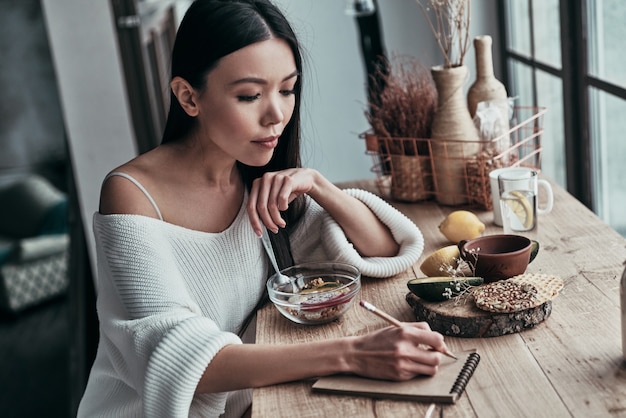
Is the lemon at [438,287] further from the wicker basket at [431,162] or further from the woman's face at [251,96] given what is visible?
the wicker basket at [431,162]

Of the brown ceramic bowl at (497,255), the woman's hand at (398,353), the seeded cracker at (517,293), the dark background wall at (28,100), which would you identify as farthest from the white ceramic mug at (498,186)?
the dark background wall at (28,100)

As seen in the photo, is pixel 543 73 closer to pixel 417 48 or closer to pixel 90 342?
pixel 417 48

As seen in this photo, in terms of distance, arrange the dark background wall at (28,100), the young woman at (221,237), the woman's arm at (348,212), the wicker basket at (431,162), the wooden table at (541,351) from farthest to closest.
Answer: the dark background wall at (28,100) < the wicker basket at (431,162) < the woman's arm at (348,212) < the young woman at (221,237) < the wooden table at (541,351)

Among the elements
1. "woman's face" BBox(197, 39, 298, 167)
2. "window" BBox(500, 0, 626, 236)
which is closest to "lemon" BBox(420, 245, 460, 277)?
"woman's face" BBox(197, 39, 298, 167)

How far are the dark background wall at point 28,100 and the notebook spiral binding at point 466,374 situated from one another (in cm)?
245

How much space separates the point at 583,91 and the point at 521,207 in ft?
2.22

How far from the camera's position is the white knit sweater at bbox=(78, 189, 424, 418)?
125cm

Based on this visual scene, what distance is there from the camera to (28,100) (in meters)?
3.26

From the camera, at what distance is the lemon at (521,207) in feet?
5.62

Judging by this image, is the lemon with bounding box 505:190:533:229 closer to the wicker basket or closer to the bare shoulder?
the wicker basket

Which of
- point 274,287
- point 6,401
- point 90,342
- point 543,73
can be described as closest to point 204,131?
point 274,287

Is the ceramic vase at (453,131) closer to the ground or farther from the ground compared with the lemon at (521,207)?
farther from the ground

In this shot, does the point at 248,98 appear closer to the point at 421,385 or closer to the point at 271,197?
the point at 271,197

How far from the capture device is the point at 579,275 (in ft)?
4.79
